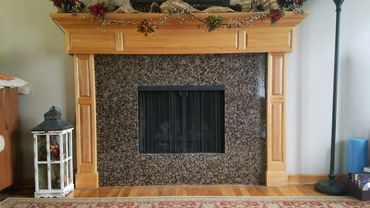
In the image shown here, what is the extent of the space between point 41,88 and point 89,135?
69 cm

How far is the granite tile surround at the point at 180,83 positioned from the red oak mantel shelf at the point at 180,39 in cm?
11

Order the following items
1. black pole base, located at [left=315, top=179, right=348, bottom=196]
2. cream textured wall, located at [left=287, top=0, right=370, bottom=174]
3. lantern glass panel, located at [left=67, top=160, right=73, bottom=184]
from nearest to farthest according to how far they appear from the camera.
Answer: black pole base, located at [left=315, top=179, right=348, bottom=196]
lantern glass panel, located at [left=67, top=160, right=73, bottom=184]
cream textured wall, located at [left=287, top=0, right=370, bottom=174]

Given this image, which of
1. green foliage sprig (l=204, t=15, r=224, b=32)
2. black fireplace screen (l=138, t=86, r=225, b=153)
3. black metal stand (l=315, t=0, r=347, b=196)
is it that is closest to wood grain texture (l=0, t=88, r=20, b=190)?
black fireplace screen (l=138, t=86, r=225, b=153)

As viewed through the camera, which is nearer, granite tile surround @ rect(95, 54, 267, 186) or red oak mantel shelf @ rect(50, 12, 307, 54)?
red oak mantel shelf @ rect(50, 12, 307, 54)

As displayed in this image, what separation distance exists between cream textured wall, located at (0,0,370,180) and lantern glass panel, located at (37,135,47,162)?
0.40 m

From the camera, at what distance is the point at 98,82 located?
3.03m

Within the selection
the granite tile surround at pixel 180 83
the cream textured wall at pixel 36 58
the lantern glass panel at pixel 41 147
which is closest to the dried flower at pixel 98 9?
the granite tile surround at pixel 180 83

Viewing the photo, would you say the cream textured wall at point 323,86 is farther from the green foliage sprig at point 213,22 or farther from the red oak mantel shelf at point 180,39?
the green foliage sprig at point 213,22

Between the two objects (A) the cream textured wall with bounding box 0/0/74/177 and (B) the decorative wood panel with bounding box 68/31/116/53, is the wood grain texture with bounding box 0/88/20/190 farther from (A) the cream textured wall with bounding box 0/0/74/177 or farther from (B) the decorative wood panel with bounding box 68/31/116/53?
(B) the decorative wood panel with bounding box 68/31/116/53

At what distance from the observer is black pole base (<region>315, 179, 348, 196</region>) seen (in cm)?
282

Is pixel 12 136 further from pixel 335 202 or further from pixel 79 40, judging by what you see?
pixel 335 202

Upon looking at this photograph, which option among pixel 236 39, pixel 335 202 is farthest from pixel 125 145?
pixel 335 202

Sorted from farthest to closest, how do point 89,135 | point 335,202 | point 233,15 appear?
1. point 89,135
2. point 233,15
3. point 335,202

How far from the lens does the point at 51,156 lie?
9.13 feet
